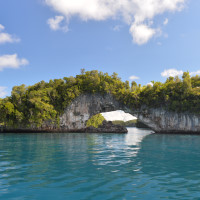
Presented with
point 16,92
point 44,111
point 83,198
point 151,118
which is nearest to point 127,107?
point 151,118

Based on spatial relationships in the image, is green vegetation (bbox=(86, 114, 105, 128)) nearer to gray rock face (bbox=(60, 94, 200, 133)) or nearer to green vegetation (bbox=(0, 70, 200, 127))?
gray rock face (bbox=(60, 94, 200, 133))

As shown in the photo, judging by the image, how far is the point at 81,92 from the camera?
4291cm

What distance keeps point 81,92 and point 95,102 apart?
14.1ft

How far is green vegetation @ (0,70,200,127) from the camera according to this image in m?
38.5

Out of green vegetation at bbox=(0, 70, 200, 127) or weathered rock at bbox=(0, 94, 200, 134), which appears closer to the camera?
green vegetation at bbox=(0, 70, 200, 127)

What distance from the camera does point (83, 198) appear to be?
4.76 metres

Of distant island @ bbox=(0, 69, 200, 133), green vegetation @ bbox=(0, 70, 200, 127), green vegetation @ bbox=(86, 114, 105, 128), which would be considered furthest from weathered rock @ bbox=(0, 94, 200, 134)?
green vegetation @ bbox=(86, 114, 105, 128)

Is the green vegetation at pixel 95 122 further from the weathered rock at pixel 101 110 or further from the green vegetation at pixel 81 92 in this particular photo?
the green vegetation at pixel 81 92

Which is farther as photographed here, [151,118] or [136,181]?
[151,118]

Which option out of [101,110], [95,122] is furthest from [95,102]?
[95,122]

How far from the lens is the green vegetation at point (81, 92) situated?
126 ft

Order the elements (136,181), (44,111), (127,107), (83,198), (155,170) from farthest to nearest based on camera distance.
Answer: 1. (127,107)
2. (44,111)
3. (155,170)
4. (136,181)
5. (83,198)

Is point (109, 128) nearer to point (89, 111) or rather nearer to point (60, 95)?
point (89, 111)

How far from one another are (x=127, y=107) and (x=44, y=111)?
783 inches
